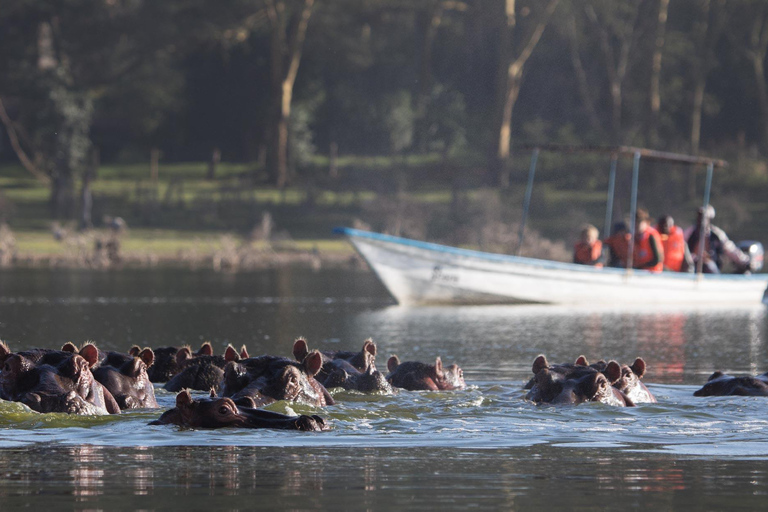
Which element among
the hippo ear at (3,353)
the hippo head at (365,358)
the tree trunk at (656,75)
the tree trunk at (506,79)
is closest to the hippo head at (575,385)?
the hippo head at (365,358)

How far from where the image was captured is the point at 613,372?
10188mm

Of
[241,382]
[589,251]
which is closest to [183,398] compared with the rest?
[241,382]

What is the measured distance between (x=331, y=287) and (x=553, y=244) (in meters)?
14.1

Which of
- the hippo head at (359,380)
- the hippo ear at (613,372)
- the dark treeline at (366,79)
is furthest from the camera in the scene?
the dark treeline at (366,79)

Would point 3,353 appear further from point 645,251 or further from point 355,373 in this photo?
point 645,251

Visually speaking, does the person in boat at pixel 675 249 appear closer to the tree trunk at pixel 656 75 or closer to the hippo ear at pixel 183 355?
the hippo ear at pixel 183 355

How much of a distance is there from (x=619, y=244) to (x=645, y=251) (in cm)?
55

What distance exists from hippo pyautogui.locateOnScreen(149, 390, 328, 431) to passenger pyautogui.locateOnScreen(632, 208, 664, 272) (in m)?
16.8

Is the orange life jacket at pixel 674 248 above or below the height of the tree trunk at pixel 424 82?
below

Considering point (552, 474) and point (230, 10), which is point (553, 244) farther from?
point (552, 474)

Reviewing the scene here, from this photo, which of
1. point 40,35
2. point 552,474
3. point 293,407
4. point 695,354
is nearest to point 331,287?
point 695,354

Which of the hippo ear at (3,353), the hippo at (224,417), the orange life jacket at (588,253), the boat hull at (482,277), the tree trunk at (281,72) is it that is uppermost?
the tree trunk at (281,72)

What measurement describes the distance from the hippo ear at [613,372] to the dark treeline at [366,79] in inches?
1396

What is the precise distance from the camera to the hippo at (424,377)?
36.4 ft
